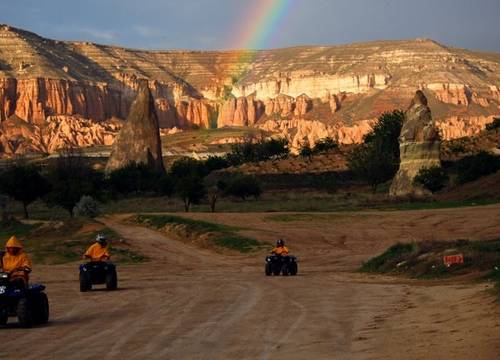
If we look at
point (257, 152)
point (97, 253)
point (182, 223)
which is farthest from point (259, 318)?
point (257, 152)

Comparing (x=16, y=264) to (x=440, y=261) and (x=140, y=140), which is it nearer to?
(x=440, y=261)

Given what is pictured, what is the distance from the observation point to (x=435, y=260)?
25766mm

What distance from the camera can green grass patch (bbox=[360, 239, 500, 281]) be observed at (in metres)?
23.8

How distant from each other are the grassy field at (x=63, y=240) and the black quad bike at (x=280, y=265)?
11570mm

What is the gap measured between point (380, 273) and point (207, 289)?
251 inches

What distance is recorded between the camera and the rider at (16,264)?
1605cm

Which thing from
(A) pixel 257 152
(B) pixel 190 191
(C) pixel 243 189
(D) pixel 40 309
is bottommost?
(D) pixel 40 309

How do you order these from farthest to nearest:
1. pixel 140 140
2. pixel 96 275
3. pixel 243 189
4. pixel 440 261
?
pixel 140 140 → pixel 243 189 → pixel 440 261 → pixel 96 275

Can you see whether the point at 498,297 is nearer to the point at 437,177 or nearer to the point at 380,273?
the point at 380,273

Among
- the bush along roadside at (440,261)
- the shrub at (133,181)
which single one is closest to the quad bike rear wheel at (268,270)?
the bush along roadside at (440,261)

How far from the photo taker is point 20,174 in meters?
74.2

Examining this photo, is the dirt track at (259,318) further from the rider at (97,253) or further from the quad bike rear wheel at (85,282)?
the rider at (97,253)

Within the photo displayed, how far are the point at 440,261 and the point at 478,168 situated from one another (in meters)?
52.4

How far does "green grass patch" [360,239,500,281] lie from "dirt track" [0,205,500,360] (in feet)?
3.03
